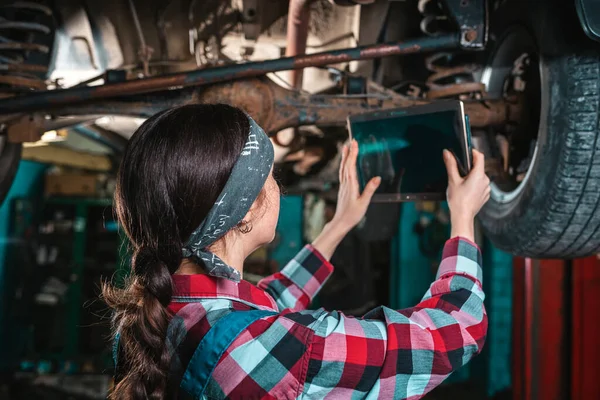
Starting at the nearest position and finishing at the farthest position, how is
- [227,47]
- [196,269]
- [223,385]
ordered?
[223,385]
[196,269]
[227,47]

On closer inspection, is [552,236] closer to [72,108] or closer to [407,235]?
[72,108]

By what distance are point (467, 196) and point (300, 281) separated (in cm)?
48

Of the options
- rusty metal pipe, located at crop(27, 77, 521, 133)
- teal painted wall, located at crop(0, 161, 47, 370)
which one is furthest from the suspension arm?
teal painted wall, located at crop(0, 161, 47, 370)

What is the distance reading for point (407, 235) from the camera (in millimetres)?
5445

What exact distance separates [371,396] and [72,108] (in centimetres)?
143

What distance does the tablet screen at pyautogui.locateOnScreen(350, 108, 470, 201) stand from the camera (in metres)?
1.29

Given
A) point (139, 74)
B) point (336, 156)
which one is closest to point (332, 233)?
point (139, 74)

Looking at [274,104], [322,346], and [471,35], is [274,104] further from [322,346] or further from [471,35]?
[322,346]

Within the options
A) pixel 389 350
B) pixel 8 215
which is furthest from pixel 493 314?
pixel 8 215

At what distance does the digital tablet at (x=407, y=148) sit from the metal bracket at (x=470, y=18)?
38 centimetres

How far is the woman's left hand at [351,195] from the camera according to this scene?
52.3 inches

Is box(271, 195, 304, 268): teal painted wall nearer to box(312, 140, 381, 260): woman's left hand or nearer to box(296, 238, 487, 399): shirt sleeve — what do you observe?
box(312, 140, 381, 260): woman's left hand

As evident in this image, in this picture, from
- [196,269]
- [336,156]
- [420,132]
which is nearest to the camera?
[196,269]

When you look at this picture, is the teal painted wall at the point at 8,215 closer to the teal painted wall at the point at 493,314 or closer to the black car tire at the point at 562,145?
the teal painted wall at the point at 493,314
